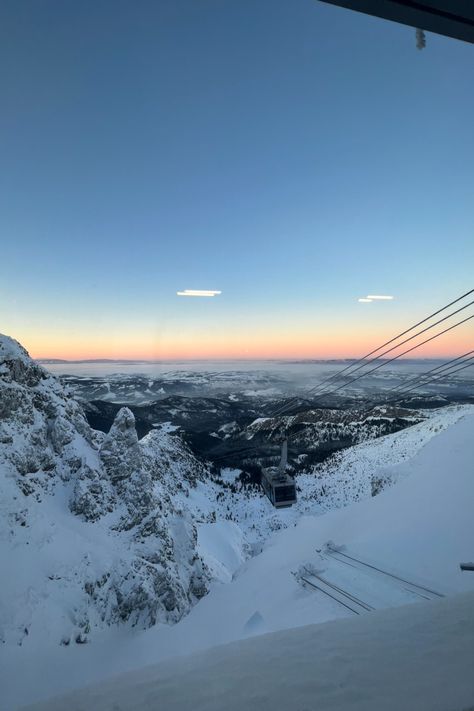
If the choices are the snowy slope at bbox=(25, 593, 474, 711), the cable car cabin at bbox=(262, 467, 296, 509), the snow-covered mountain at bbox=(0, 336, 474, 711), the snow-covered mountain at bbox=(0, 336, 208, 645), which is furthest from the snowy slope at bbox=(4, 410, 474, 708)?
the snow-covered mountain at bbox=(0, 336, 208, 645)

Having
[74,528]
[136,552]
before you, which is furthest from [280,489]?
[74,528]

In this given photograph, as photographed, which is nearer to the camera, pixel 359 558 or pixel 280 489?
pixel 359 558

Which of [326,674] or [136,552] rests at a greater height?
[326,674]

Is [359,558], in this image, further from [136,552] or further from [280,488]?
[136,552]

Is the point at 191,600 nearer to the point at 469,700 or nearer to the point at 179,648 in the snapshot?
the point at 179,648

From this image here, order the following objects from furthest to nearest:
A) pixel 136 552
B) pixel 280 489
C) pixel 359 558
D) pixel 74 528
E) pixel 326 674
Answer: pixel 136 552
pixel 74 528
pixel 280 489
pixel 359 558
pixel 326 674

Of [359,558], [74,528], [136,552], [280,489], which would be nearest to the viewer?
[359,558]

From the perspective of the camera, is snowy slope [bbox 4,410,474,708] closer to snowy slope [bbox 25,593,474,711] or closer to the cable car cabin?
snowy slope [bbox 25,593,474,711]
